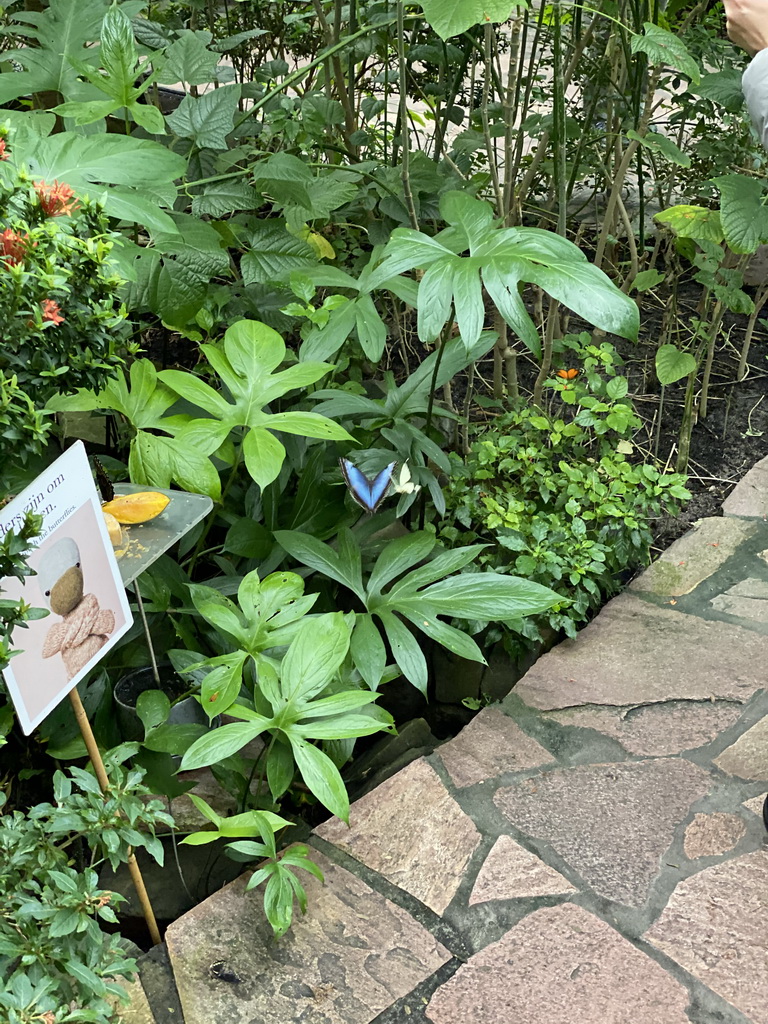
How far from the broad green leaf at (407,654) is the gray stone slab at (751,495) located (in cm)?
131

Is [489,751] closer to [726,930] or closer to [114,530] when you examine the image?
[726,930]

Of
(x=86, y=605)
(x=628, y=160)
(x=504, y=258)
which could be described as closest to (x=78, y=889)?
(x=86, y=605)

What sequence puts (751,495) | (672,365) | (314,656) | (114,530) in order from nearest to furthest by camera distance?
(114,530), (314,656), (672,365), (751,495)

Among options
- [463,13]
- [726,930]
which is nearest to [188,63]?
[463,13]

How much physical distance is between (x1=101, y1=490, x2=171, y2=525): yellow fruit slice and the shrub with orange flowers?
1.09ft

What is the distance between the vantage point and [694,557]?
2641mm

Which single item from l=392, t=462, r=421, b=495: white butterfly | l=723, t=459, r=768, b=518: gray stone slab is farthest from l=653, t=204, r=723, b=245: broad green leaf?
l=392, t=462, r=421, b=495: white butterfly

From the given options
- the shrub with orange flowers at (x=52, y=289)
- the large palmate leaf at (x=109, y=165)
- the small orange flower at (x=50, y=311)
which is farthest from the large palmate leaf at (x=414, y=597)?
the small orange flower at (x=50, y=311)

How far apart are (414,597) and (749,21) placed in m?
1.23

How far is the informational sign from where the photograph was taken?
3.86 ft

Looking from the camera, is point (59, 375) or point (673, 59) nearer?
point (59, 375)

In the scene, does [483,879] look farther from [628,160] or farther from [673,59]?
[628,160]

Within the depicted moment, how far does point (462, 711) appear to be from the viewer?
252 cm

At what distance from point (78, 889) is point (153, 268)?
1343mm
